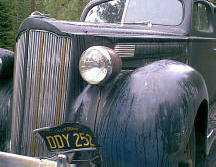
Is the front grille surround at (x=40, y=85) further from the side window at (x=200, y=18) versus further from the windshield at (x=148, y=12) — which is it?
the side window at (x=200, y=18)

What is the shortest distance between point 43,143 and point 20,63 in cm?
56

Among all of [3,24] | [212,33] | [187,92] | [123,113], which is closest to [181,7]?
[212,33]

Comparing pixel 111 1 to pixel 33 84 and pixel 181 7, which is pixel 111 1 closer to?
pixel 181 7

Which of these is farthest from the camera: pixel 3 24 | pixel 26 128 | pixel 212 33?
pixel 3 24

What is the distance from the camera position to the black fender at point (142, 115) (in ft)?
6.17

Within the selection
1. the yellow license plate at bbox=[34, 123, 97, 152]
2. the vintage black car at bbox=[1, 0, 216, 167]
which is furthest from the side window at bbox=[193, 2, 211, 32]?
the yellow license plate at bbox=[34, 123, 97, 152]

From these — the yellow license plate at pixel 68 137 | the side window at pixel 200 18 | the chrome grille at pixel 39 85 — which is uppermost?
the side window at pixel 200 18

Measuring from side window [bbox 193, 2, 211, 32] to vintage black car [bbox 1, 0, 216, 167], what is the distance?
4.89 ft

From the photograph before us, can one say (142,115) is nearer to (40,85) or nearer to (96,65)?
(96,65)

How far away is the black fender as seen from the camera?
1.88 meters

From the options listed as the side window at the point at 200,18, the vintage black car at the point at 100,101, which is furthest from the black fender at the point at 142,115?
the side window at the point at 200,18

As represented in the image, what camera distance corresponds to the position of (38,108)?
2.16 meters

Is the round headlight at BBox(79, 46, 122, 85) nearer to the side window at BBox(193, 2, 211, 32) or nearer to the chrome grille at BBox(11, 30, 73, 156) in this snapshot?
the chrome grille at BBox(11, 30, 73, 156)

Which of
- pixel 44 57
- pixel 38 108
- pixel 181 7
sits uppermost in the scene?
pixel 181 7
